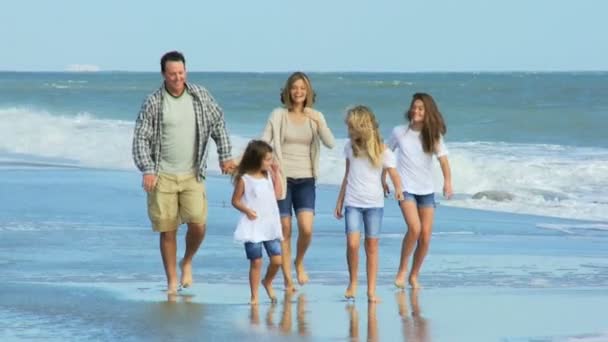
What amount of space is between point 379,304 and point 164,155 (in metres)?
1.62

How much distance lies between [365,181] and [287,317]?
122 cm

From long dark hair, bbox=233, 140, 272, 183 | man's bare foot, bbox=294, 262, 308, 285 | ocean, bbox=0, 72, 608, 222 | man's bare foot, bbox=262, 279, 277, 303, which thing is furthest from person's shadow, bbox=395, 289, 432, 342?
ocean, bbox=0, 72, 608, 222

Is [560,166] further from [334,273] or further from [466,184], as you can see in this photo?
[334,273]

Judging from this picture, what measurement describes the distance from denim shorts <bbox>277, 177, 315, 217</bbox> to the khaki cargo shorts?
55 centimetres

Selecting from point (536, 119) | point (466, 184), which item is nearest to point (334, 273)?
Result: point (466, 184)

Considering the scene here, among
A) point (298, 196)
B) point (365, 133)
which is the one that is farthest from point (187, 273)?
point (365, 133)

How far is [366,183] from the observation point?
346 inches

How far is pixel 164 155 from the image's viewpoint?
8742 millimetres

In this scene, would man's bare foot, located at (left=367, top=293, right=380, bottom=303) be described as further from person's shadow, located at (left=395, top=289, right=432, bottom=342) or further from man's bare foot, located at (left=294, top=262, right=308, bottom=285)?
man's bare foot, located at (left=294, top=262, right=308, bottom=285)

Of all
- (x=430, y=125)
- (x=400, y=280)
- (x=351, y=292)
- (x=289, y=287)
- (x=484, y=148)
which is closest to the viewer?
(x=351, y=292)

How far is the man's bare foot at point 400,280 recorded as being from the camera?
9125 mm

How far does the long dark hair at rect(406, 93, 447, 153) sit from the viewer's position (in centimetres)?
927

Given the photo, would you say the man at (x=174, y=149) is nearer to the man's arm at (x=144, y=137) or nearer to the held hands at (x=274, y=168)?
the man's arm at (x=144, y=137)

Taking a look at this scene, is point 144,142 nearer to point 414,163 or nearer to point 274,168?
point 274,168
